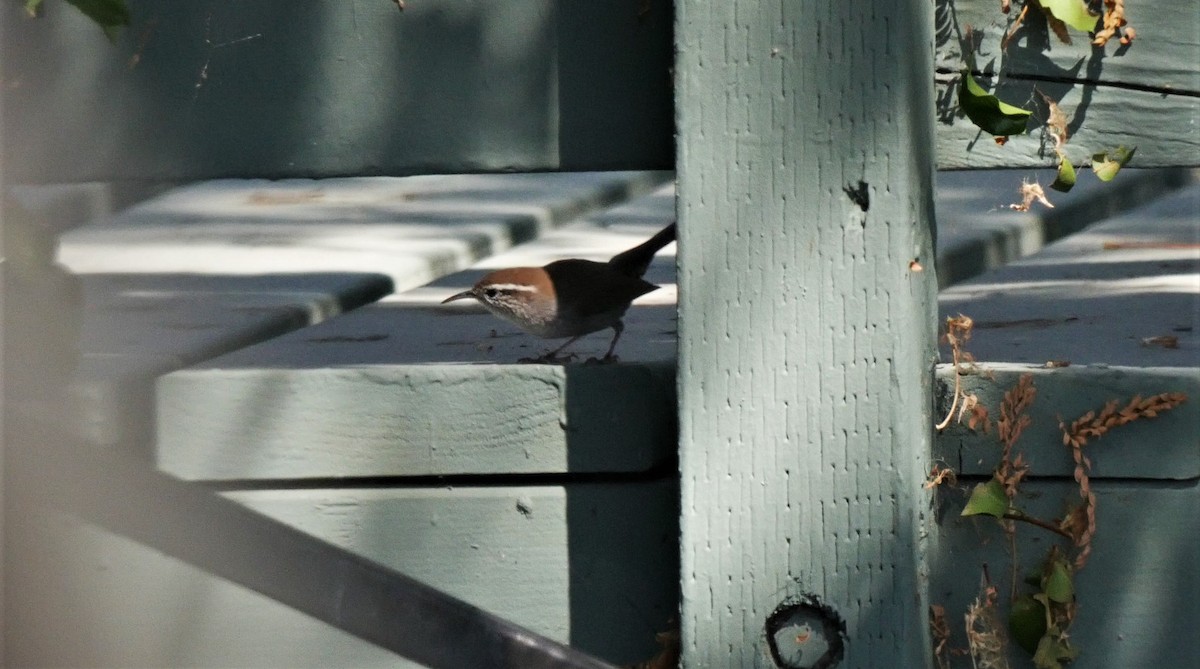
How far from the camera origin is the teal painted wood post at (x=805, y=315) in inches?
66.6

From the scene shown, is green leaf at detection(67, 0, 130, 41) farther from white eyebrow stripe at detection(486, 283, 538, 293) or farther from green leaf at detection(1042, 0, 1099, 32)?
white eyebrow stripe at detection(486, 283, 538, 293)

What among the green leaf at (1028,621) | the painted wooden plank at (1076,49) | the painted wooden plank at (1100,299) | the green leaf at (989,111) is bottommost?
the green leaf at (1028,621)

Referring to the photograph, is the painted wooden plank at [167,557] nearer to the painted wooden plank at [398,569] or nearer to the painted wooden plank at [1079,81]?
the painted wooden plank at [398,569]

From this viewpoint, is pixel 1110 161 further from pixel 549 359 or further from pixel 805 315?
pixel 549 359

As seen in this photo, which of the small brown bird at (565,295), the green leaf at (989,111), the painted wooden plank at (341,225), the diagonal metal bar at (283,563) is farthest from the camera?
the painted wooden plank at (341,225)

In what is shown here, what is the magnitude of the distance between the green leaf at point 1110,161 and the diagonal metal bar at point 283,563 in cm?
92

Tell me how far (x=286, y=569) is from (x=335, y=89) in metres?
0.63

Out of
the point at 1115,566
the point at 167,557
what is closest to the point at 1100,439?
the point at 1115,566

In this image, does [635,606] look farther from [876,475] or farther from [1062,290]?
[1062,290]

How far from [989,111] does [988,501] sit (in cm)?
51

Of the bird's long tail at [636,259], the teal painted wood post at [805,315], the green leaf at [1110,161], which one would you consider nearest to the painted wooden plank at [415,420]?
the teal painted wood post at [805,315]

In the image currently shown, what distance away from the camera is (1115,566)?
6.26ft

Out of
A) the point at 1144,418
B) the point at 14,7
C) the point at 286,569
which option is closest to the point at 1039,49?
the point at 1144,418

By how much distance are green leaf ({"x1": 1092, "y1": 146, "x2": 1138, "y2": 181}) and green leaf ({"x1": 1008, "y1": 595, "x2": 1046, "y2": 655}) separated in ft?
1.90
